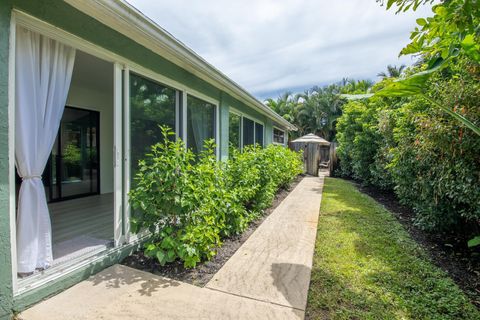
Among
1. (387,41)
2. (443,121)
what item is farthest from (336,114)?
(443,121)

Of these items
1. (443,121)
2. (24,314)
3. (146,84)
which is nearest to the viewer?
(24,314)

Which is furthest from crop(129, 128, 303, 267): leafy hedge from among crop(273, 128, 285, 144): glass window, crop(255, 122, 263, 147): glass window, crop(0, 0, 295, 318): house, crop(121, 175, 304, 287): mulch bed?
crop(273, 128, 285, 144): glass window

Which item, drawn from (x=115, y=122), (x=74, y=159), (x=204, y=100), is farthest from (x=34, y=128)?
(x=74, y=159)

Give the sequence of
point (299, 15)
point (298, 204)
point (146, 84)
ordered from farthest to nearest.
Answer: point (298, 204) → point (299, 15) → point (146, 84)

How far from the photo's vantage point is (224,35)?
25.6 feet

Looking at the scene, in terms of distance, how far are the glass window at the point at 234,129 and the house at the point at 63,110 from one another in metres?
1.39

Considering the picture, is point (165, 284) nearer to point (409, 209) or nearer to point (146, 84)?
point (146, 84)

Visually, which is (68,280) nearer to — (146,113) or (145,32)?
(146,113)

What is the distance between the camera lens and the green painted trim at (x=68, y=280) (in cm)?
223

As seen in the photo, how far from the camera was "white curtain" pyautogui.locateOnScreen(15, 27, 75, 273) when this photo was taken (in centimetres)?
236

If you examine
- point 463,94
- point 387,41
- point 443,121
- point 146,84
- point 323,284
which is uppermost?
point 387,41

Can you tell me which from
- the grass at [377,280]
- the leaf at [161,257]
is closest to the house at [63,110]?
the leaf at [161,257]

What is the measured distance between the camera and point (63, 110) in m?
3.03

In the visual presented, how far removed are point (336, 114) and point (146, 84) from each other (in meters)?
24.9
